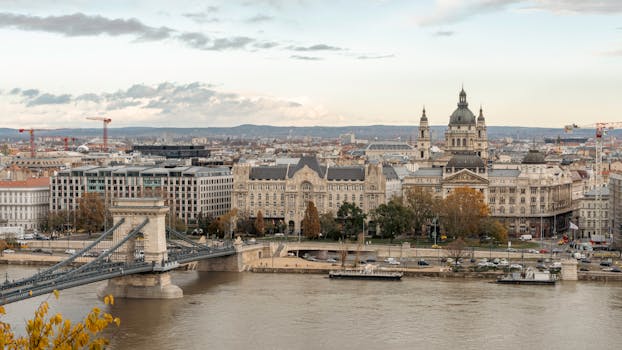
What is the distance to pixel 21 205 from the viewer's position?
73.1 meters

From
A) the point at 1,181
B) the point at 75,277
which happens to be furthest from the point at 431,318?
the point at 1,181

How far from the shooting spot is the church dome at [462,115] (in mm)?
87562

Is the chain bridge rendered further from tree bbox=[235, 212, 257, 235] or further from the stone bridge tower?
tree bbox=[235, 212, 257, 235]

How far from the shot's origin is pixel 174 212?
2734 inches

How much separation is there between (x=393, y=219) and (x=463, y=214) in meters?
3.77

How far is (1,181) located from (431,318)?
4387 centimetres

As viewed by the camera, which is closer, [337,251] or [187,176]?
[337,251]

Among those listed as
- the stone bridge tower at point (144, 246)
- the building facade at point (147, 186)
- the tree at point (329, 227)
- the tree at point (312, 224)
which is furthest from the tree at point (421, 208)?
the stone bridge tower at point (144, 246)

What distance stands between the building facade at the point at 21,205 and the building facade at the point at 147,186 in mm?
1080

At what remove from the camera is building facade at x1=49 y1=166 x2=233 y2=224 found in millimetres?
74125

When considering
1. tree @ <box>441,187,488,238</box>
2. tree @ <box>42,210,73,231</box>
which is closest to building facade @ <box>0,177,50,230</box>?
tree @ <box>42,210,73,231</box>

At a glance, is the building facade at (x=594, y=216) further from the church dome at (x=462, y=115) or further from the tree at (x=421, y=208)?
the church dome at (x=462, y=115)

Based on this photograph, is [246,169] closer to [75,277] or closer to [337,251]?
[337,251]

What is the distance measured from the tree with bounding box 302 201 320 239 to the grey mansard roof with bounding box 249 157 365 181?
247 inches
